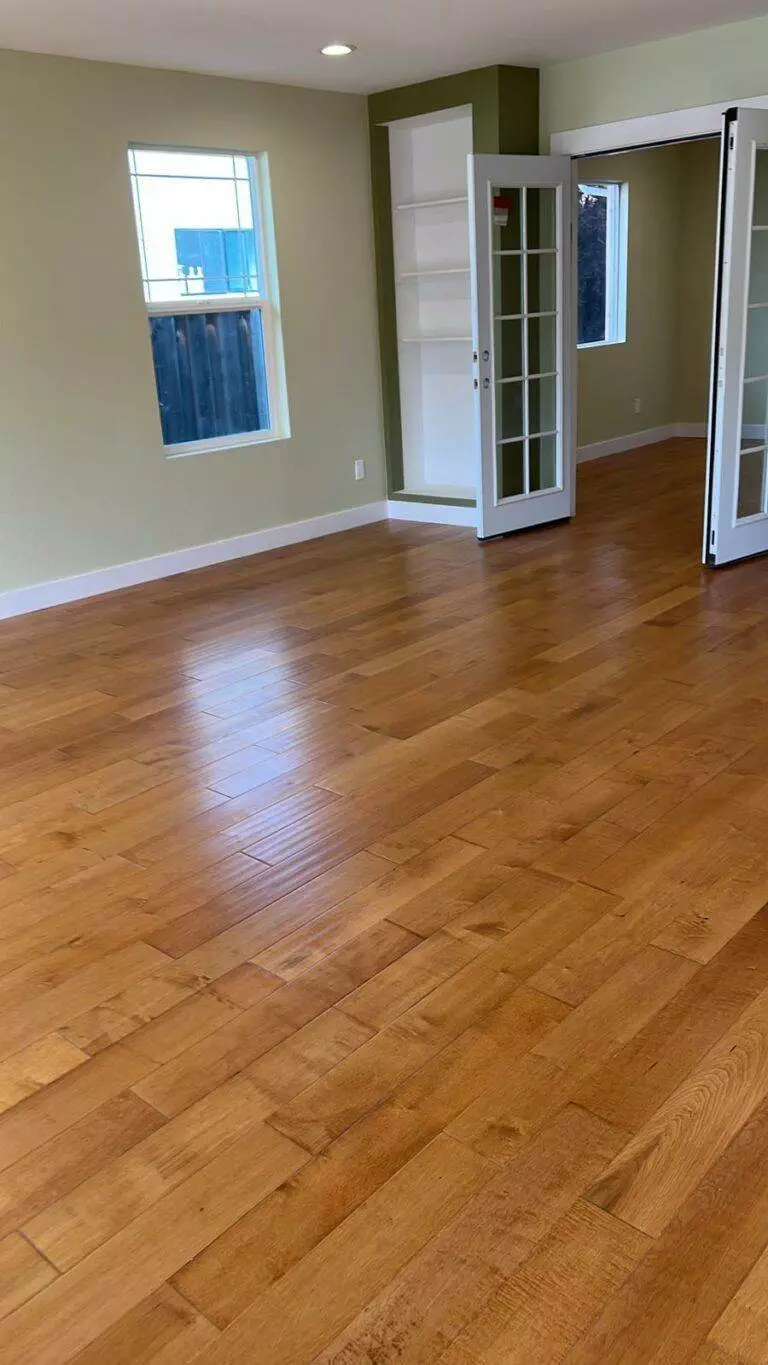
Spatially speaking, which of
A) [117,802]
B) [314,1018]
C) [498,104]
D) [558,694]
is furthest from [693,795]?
[498,104]

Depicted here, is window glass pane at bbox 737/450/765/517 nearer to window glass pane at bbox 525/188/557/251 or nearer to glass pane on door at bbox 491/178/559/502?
glass pane on door at bbox 491/178/559/502

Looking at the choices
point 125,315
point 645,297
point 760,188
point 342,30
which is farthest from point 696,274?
point 125,315

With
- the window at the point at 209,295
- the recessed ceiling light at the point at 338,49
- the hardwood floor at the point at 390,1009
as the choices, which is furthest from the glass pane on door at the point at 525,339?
the hardwood floor at the point at 390,1009

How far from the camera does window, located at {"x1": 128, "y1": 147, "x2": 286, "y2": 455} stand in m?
5.63

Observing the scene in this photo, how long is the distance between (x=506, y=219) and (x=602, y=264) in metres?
3.30

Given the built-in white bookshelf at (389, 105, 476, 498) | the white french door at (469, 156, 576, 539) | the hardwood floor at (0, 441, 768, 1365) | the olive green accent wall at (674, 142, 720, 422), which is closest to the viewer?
the hardwood floor at (0, 441, 768, 1365)

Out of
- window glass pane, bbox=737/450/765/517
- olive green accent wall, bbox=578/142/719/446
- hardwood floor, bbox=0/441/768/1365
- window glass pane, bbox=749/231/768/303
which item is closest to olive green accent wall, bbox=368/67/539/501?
window glass pane, bbox=749/231/768/303

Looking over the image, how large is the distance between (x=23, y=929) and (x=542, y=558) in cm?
394

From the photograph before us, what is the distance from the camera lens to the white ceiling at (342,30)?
4.35 m

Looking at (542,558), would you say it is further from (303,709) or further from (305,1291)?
(305,1291)

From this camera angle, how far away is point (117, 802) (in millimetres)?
3197

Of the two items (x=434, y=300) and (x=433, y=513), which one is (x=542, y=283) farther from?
(x=433, y=513)

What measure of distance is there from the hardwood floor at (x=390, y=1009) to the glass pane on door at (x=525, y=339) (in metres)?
2.32

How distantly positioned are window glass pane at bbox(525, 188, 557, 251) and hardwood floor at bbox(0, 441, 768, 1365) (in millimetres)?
2925
